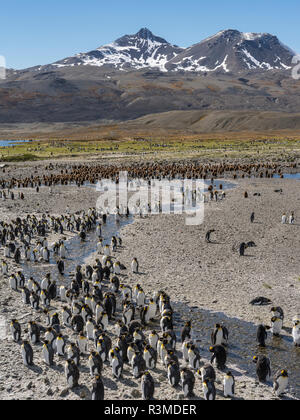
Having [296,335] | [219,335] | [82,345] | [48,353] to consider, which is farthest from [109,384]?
[296,335]

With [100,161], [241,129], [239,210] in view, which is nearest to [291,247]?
[239,210]

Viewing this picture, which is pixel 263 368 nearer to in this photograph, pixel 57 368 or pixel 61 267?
pixel 57 368

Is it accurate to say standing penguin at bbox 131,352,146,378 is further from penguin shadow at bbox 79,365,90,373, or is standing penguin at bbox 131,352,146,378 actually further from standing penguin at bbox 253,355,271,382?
standing penguin at bbox 253,355,271,382

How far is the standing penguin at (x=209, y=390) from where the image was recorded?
881cm

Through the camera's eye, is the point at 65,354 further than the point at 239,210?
No

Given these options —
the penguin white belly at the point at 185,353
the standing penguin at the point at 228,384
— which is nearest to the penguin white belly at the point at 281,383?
the standing penguin at the point at 228,384

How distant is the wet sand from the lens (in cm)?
962

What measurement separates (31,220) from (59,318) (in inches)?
494

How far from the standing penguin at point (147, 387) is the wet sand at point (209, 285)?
0.89 ft

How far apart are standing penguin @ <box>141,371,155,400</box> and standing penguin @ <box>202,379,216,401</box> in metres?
1.10

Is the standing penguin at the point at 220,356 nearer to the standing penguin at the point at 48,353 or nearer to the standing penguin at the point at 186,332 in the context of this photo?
the standing penguin at the point at 186,332

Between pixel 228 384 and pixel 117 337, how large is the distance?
149 inches

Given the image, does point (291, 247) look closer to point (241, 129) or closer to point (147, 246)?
point (147, 246)
